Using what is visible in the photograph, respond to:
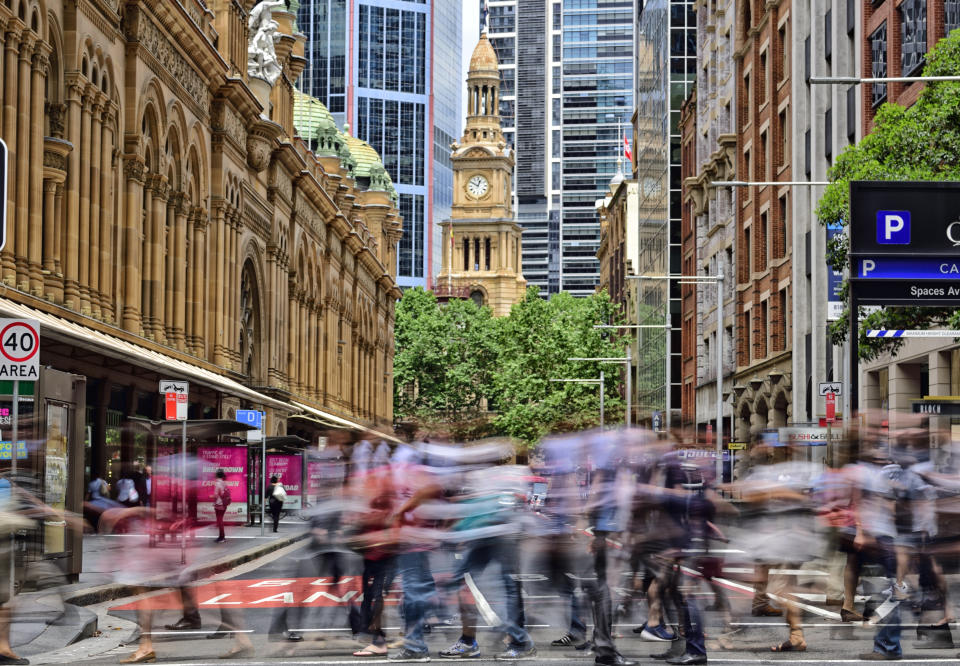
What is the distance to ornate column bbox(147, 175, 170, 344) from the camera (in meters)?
39.8

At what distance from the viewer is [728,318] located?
6400 centimetres

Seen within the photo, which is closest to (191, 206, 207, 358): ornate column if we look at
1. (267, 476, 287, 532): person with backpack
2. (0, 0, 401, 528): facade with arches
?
(0, 0, 401, 528): facade with arches

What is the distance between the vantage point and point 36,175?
29953 millimetres

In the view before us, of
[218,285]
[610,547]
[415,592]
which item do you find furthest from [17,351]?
[218,285]

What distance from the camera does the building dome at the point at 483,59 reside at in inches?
7303

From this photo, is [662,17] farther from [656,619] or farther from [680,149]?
[656,619]

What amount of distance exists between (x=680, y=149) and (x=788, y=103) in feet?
114

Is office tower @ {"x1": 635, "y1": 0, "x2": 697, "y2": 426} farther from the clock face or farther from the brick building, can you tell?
the clock face

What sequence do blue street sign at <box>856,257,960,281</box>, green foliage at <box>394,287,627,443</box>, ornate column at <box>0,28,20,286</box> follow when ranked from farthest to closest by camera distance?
green foliage at <box>394,287,627,443</box>, ornate column at <box>0,28,20,286</box>, blue street sign at <box>856,257,960,281</box>

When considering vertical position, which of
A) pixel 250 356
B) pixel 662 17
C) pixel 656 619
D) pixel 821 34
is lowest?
pixel 656 619

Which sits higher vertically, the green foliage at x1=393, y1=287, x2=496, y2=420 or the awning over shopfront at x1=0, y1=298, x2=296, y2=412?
the green foliage at x1=393, y1=287, x2=496, y2=420

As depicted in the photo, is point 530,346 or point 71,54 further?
point 530,346

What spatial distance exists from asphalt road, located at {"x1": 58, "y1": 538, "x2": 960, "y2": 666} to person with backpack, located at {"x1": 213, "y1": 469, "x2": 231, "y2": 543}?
12864mm

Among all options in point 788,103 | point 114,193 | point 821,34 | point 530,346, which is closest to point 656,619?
point 114,193
